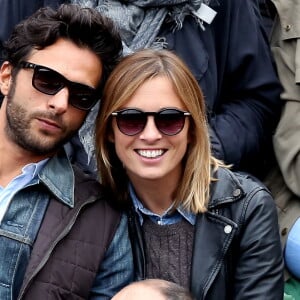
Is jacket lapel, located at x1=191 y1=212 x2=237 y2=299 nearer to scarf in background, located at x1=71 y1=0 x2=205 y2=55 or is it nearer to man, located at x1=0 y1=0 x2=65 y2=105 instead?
scarf in background, located at x1=71 y1=0 x2=205 y2=55

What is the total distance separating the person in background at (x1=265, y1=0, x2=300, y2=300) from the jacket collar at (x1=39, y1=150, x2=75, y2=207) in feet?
3.10

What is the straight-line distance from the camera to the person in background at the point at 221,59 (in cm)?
347

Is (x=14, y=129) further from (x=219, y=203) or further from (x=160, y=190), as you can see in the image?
(x=219, y=203)

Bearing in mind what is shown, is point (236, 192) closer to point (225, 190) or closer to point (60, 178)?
point (225, 190)

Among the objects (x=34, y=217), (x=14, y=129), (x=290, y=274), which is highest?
(x=14, y=129)

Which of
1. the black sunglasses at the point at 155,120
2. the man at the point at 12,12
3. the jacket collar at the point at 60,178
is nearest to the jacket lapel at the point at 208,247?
the black sunglasses at the point at 155,120

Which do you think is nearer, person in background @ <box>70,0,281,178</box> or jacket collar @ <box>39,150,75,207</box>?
jacket collar @ <box>39,150,75,207</box>

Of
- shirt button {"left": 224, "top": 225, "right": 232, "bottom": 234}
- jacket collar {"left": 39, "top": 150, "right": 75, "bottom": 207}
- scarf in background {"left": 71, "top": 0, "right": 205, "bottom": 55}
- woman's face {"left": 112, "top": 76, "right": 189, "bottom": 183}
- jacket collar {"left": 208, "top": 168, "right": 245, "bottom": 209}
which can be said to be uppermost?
scarf in background {"left": 71, "top": 0, "right": 205, "bottom": 55}

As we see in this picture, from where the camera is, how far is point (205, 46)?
11.6ft

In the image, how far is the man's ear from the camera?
3104mm

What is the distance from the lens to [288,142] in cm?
352

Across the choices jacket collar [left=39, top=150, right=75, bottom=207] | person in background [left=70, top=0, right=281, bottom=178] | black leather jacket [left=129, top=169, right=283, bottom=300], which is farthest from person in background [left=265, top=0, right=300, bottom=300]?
jacket collar [left=39, top=150, right=75, bottom=207]

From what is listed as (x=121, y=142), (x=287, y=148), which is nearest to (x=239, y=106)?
(x=287, y=148)

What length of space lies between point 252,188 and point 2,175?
904 mm
